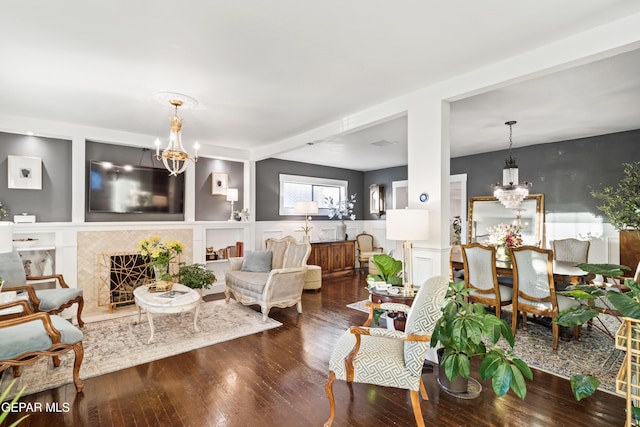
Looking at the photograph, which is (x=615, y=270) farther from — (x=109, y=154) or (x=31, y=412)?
(x=109, y=154)

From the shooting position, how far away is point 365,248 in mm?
8047

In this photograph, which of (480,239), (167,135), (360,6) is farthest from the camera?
(480,239)

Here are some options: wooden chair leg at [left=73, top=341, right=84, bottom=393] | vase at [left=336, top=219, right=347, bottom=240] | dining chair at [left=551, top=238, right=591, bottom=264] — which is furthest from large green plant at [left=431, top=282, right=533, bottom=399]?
vase at [left=336, top=219, right=347, bottom=240]

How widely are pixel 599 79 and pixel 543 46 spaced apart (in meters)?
1.04

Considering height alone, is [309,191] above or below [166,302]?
above

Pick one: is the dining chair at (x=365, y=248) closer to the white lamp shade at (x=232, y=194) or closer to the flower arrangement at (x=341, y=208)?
the flower arrangement at (x=341, y=208)

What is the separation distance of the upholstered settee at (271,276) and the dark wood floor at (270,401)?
1083 mm

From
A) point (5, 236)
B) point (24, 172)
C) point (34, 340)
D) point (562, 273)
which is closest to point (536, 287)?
point (562, 273)

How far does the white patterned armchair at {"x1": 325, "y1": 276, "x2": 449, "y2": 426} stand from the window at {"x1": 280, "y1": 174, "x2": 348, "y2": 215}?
5022 millimetres

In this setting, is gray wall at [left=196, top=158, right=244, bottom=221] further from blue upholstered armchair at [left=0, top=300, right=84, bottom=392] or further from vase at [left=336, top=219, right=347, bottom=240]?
blue upholstered armchair at [left=0, top=300, right=84, bottom=392]

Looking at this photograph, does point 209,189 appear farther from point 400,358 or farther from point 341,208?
point 400,358

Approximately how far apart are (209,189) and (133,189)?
4.14 ft

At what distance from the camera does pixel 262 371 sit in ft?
9.55

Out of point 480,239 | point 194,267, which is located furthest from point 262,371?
point 480,239
